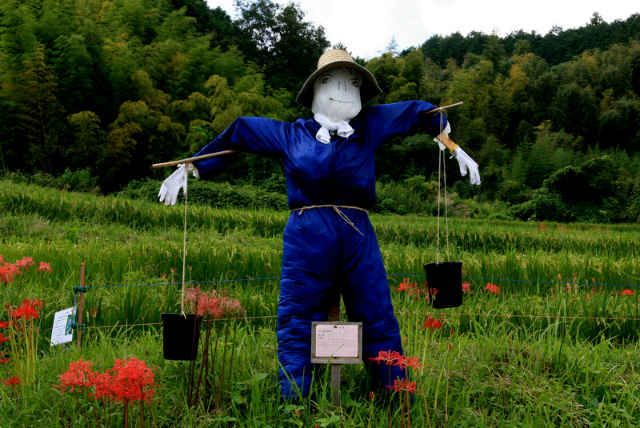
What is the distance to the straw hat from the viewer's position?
2.46 m

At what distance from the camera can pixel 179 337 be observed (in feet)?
6.80

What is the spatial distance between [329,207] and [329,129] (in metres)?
0.39

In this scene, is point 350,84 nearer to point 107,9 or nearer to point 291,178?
point 291,178

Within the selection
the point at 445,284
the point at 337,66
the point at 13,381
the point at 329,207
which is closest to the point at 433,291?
the point at 445,284

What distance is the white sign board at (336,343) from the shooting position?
2.13 metres

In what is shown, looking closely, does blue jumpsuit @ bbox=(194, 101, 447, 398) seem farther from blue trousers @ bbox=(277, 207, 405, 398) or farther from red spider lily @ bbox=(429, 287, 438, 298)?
red spider lily @ bbox=(429, 287, 438, 298)

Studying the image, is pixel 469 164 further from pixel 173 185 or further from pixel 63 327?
pixel 63 327

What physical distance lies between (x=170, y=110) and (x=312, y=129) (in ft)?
56.5

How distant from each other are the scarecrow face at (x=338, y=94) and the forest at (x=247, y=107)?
12.8 m

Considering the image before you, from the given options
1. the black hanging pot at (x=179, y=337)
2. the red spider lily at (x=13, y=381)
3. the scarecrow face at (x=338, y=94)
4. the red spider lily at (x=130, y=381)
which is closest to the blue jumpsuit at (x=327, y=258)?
the scarecrow face at (x=338, y=94)

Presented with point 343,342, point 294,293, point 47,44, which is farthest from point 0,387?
point 47,44

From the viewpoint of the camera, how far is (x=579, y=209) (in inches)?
728

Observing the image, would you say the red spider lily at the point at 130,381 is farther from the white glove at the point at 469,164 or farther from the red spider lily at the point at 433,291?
the white glove at the point at 469,164

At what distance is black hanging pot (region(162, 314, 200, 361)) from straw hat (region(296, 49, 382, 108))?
4.14 ft
